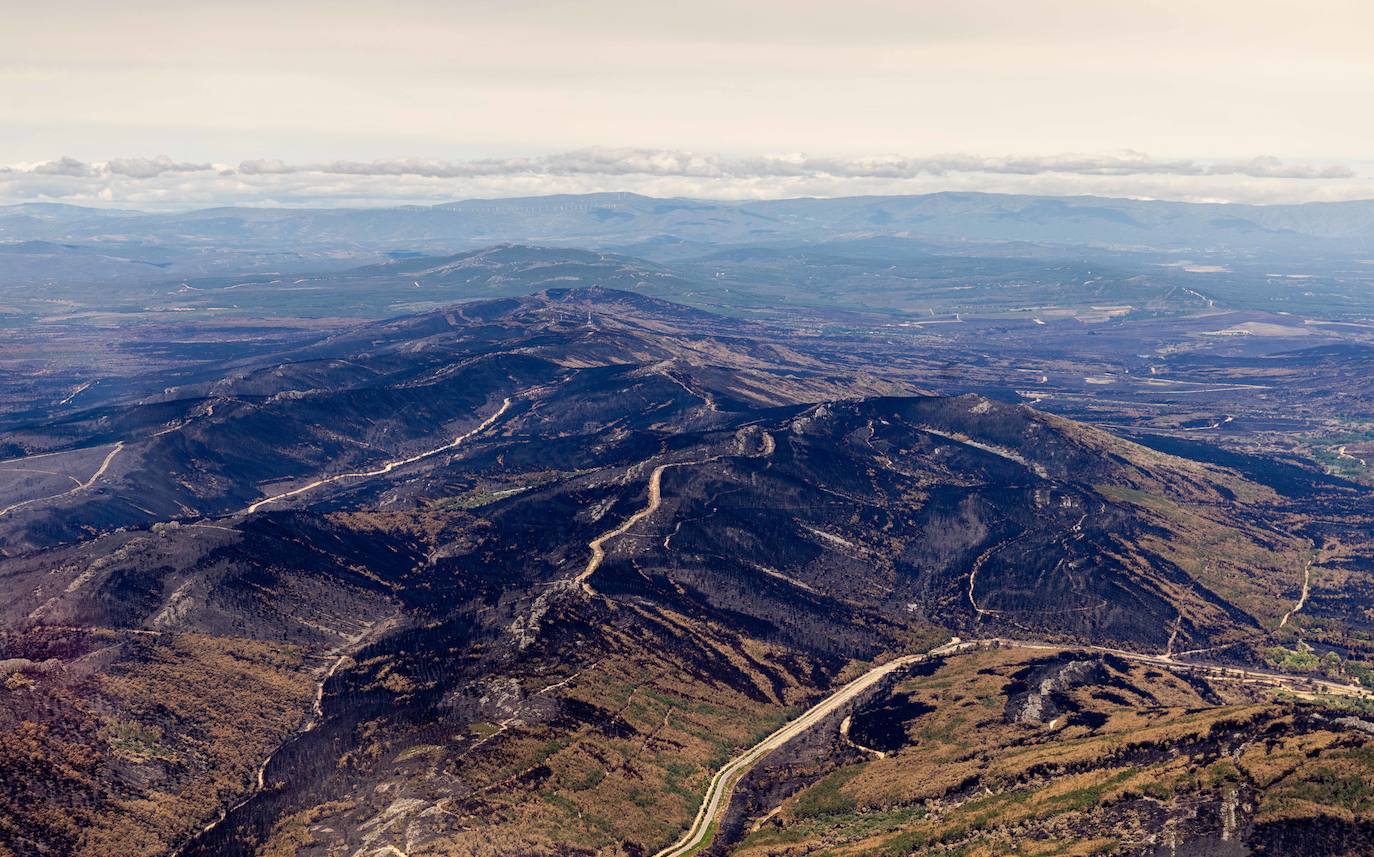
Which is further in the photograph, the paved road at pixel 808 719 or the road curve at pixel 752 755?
the paved road at pixel 808 719

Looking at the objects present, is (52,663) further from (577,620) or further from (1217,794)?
(1217,794)

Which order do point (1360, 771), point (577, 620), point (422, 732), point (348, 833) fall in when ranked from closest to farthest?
point (1360, 771), point (348, 833), point (422, 732), point (577, 620)

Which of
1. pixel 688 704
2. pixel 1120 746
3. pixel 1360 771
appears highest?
pixel 1360 771

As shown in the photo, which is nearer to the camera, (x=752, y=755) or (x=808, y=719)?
(x=752, y=755)

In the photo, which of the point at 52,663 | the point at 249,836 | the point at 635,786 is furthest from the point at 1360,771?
the point at 52,663

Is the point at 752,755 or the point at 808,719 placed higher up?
the point at 752,755

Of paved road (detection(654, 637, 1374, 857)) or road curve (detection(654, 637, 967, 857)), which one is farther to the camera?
paved road (detection(654, 637, 1374, 857))

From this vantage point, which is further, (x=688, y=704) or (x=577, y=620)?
(x=577, y=620)

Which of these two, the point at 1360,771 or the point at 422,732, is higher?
the point at 1360,771
